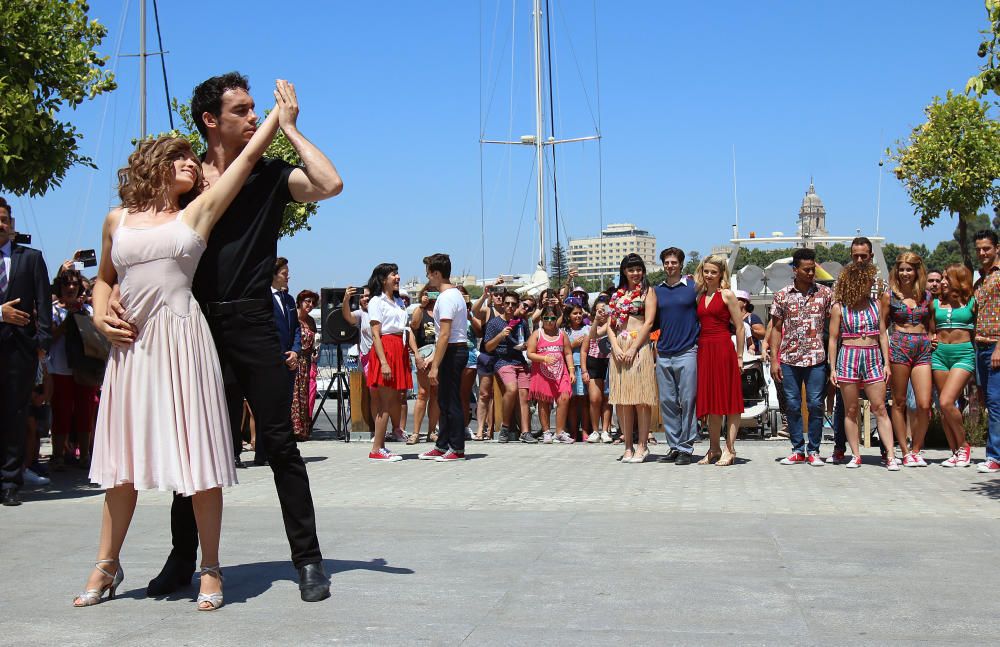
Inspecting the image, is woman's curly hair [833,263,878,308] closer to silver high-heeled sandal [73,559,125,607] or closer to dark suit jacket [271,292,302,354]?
dark suit jacket [271,292,302,354]

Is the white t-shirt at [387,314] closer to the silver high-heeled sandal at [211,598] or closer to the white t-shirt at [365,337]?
the white t-shirt at [365,337]

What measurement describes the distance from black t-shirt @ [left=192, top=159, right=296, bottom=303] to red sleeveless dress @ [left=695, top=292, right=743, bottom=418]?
23.7 ft

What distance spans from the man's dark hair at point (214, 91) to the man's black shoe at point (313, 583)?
204 cm

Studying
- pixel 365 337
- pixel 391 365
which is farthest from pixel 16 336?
pixel 365 337

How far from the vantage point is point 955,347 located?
11148 millimetres

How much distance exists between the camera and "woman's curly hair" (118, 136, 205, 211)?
16.0 feet

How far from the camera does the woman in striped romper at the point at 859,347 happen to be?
36.1 ft

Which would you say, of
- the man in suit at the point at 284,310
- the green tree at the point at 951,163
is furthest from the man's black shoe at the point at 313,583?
the green tree at the point at 951,163

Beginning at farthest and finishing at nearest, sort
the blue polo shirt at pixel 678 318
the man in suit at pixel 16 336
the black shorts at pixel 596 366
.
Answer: the black shorts at pixel 596 366
the blue polo shirt at pixel 678 318
the man in suit at pixel 16 336

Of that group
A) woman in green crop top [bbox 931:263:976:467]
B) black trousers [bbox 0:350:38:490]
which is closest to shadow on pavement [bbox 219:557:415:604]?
black trousers [bbox 0:350:38:490]

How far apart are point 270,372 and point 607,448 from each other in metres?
9.37

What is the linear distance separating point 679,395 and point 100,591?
7973 mm

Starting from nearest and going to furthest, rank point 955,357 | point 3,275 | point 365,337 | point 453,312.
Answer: point 3,275 < point 955,357 < point 453,312 < point 365,337

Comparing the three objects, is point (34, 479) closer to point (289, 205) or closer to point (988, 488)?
point (988, 488)
